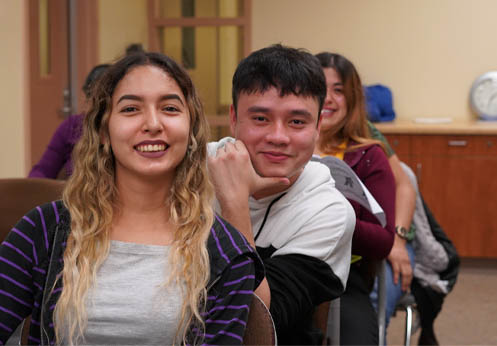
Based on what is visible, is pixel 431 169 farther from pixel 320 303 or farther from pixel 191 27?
pixel 320 303

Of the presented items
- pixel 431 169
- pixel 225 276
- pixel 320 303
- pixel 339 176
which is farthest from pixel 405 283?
pixel 431 169

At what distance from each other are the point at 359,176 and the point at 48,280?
1304mm

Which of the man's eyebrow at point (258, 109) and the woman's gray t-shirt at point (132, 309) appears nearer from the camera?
the woman's gray t-shirt at point (132, 309)

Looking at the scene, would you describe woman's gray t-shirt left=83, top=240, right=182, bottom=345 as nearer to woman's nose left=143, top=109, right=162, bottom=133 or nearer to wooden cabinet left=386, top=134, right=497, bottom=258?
woman's nose left=143, top=109, right=162, bottom=133

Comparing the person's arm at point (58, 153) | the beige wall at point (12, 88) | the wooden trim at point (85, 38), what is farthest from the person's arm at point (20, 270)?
the wooden trim at point (85, 38)

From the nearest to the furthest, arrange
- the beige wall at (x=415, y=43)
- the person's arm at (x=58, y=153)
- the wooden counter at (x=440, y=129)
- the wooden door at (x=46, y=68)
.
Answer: the person's arm at (x=58, y=153) < the wooden door at (x=46, y=68) < the wooden counter at (x=440, y=129) < the beige wall at (x=415, y=43)

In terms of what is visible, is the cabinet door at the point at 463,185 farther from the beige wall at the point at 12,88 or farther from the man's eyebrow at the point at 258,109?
the man's eyebrow at the point at 258,109

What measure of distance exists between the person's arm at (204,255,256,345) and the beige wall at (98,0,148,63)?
3.90 m

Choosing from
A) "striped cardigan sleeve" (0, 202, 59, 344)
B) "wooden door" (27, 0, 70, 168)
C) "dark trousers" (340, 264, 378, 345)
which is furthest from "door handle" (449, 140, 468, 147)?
"striped cardigan sleeve" (0, 202, 59, 344)

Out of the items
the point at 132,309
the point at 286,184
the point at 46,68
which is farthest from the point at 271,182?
the point at 46,68

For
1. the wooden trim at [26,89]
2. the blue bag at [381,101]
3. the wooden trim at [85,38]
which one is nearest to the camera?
the wooden trim at [26,89]

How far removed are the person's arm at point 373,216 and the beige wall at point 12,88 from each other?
2150 mm

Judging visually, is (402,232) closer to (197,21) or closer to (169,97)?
(169,97)

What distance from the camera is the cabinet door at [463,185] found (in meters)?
5.27
